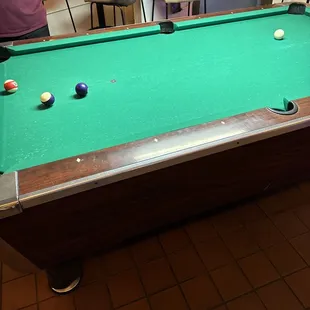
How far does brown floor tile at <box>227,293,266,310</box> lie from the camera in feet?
4.42

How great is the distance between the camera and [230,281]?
56.4 inches

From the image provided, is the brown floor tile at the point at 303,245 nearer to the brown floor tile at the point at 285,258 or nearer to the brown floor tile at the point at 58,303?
the brown floor tile at the point at 285,258

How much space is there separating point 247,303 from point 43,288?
915 millimetres

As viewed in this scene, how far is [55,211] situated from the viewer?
36.7 inches

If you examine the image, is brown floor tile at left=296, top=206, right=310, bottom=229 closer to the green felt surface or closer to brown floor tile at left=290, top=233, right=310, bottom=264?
brown floor tile at left=290, top=233, right=310, bottom=264

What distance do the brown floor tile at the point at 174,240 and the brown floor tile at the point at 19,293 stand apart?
646mm

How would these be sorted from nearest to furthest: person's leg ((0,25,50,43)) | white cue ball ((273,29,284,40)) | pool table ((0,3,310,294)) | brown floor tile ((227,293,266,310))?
pool table ((0,3,310,294))
brown floor tile ((227,293,266,310))
white cue ball ((273,29,284,40))
person's leg ((0,25,50,43))

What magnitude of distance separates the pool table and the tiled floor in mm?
236

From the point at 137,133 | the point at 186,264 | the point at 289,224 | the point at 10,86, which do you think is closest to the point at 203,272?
the point at 186,264

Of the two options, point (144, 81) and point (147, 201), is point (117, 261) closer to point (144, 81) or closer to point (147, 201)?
point (147, 201)

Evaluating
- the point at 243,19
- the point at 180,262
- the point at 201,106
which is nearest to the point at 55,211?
the point at 201,106

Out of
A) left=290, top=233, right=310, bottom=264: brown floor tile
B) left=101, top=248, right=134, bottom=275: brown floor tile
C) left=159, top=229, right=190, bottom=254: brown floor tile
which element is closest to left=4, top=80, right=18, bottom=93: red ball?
left=101, top=248, right=134, bottom=275: brown floor tile

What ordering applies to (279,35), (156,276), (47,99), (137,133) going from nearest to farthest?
(137,133)
(47,99)
(156,276)
(279,35)

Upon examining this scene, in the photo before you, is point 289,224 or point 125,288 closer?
point 125,288
